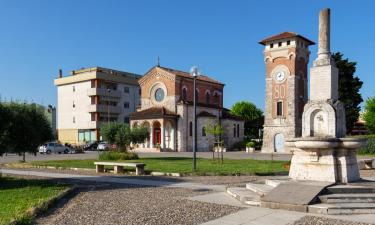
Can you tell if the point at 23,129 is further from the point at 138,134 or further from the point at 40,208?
the point at 138,134

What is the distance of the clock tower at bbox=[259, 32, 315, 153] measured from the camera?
44.0 meters

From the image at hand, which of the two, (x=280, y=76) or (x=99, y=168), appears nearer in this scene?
(x=99, y=168)

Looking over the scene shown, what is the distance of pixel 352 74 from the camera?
46750mm

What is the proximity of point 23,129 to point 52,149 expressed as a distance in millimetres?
36254

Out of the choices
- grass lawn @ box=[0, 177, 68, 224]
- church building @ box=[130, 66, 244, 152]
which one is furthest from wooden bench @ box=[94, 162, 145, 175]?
church building @ box=[130, 66, 244, 152]

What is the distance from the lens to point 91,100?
2557 inches

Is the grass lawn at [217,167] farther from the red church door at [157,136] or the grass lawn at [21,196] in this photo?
the red church door at [157,136]

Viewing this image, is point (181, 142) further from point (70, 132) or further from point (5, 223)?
point (5, 223)

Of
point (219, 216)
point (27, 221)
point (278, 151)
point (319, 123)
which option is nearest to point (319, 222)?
point (219, 216)

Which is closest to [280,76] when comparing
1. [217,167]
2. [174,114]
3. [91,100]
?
[174,114]

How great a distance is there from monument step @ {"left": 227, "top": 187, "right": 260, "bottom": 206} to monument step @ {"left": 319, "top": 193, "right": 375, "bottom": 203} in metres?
1.65

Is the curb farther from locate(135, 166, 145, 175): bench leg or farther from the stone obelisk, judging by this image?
locate(135, 166, 145, 175): bench leg

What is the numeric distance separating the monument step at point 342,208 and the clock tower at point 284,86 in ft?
114

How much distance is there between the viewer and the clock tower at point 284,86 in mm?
44000
